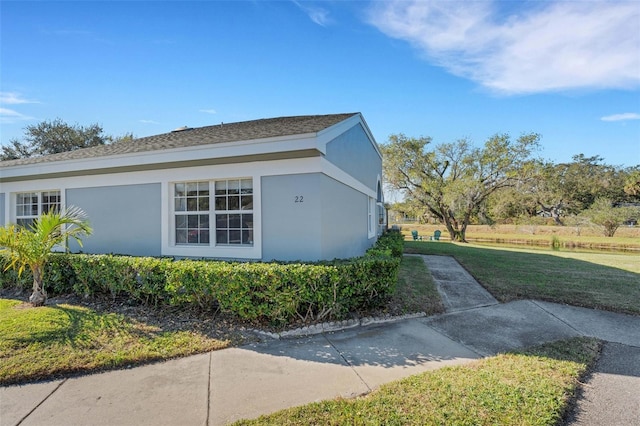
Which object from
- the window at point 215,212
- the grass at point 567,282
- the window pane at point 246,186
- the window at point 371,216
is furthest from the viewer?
the window at point 371,216

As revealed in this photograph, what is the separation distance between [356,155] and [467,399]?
8290 mm

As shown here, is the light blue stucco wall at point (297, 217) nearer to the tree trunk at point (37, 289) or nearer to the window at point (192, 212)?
the window at point (192, 212)

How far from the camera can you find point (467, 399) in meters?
3.06

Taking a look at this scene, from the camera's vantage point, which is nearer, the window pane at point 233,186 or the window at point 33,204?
the window pane at point 233,186

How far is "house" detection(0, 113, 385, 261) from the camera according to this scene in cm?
657

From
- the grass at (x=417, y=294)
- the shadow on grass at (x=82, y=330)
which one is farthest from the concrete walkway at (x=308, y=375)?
the shadow on grass at (x=82, y=330)

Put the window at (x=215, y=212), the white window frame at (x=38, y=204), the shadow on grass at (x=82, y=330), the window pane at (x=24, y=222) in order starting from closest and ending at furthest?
the shadow on grass at (x=82, y=330), the window at (x=215, y=212), the white window frame at (x=38, y=204), the window pane at (x=24, y=222)

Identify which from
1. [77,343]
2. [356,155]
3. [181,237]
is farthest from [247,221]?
[356,155]

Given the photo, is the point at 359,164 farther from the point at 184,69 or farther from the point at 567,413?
the point at 567,413

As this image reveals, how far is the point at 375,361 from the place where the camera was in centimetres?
403

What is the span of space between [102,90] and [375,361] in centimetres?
1326

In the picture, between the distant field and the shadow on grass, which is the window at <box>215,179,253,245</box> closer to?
the shadow on grass

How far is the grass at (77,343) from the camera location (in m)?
3.81

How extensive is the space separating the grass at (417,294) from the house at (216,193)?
184cm
